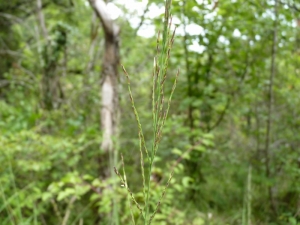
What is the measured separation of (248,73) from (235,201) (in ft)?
4.53

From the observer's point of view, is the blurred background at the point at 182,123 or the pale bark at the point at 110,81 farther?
the pale bark at the point at 110,81

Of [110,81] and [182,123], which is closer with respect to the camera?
[110,81]

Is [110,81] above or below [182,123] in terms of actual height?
above

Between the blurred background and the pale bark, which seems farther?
the pale bark

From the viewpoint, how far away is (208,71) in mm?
3393

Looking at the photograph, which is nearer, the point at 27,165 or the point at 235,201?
the point at 27,165

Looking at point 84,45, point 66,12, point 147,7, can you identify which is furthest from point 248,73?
point 84,45

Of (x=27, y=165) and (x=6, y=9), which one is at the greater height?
(x=6, y=9)

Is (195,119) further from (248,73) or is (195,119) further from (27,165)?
(27,165)

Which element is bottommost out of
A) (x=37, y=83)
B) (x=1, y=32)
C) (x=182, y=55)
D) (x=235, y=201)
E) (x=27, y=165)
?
(x=235, y=201)

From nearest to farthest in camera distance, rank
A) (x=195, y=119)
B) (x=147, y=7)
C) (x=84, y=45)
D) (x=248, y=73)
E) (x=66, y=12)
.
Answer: (x=147, y=7), (x=248, y=73), (x=195, y=119), (x=66, y=12), (x=84, y=45)

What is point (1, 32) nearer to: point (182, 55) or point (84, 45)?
point (84, 45)

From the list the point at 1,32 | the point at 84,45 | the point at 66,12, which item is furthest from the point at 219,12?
the point at 1,32

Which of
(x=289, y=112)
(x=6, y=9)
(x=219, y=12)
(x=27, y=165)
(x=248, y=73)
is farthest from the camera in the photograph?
(x=6, y=9)
